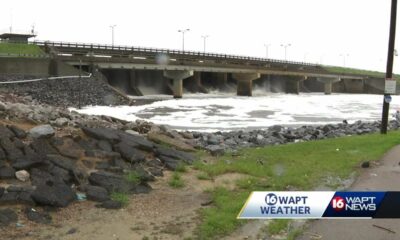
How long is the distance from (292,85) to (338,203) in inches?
3978

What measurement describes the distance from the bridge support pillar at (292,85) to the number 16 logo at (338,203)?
324 feet

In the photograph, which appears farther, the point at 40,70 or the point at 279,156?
the point at 40,70

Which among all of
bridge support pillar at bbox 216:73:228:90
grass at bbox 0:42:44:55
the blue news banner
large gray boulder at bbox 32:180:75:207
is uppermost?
grass at bbox 0:42:44:55

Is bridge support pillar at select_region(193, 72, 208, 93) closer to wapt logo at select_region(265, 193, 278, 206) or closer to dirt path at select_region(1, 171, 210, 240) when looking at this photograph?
dirt path at select_region(1, 171, 210, 240)

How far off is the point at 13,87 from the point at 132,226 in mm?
36193

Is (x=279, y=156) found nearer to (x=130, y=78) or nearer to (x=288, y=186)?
(x=288, y=186)

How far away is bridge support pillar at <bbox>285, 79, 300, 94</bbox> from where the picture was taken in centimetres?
10221

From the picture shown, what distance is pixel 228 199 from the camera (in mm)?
8422

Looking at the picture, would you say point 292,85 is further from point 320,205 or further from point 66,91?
point 320,205

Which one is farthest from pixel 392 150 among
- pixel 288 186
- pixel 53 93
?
pixel 53 93

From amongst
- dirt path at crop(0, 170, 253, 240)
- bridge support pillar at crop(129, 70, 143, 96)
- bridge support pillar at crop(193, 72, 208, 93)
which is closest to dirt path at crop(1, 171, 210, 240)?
dirt path at crop(0, 170, 253, 240)

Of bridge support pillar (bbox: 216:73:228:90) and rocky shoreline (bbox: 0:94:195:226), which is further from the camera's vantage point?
bridge support pillar (bbox: 216:73:228:90)

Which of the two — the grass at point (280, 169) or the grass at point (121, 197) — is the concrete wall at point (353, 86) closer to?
the grass at point (280, 169)

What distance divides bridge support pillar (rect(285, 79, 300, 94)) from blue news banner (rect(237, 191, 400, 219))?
98.6 meters
